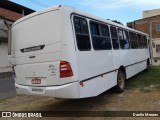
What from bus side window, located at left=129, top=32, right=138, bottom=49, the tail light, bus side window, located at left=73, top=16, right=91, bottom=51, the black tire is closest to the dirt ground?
the black tire

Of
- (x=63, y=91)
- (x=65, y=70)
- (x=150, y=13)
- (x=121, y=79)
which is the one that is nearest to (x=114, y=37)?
(x=121, y=79)

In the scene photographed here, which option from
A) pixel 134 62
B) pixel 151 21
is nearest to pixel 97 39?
pixel 134 62

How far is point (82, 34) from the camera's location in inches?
251

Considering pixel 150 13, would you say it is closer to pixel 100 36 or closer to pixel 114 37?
pixel 114 37

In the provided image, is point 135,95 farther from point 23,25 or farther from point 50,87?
point 23,25

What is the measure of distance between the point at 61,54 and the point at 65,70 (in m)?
0.40

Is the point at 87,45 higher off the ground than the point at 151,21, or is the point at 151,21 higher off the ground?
the point at 151,21

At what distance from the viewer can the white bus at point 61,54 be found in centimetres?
584

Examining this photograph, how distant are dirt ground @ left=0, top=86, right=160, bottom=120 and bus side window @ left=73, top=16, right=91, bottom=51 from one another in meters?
1.90

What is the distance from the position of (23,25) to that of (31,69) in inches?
52.3

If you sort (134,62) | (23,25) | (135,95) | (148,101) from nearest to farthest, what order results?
(23,25) < (148,101) < (135,95) < (134,62)

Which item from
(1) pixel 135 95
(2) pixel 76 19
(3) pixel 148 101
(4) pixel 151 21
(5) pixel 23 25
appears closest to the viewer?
(2) pixel 76 19

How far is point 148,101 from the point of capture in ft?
25.0

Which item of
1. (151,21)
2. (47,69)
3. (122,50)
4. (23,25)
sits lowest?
(47,69)
